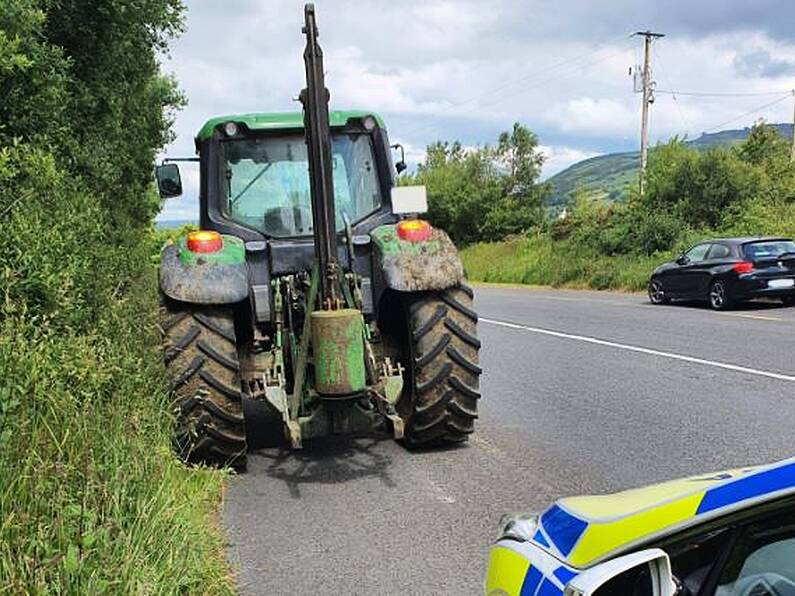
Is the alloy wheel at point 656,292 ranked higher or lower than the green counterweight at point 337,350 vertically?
lower

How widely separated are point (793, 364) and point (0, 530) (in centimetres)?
858

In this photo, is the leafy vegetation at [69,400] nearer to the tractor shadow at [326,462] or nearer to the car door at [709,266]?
the tractor shadow at [326,462]

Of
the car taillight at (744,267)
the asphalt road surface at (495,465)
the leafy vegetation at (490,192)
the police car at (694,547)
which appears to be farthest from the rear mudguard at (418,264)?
the leafy vegetation at (490,192)

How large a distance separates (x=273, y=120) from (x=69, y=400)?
3.16 metres

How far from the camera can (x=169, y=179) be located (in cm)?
707

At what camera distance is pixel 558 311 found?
61.5 ft

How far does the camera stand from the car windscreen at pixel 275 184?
680cm

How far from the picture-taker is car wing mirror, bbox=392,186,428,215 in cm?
590

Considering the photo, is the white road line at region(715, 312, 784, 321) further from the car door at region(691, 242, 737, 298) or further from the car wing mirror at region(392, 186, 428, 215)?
the car wing mirror at region(392, 186, 428, 215)

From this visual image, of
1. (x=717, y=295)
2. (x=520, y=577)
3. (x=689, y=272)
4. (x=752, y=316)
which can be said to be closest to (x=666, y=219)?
(x=689, y=272)

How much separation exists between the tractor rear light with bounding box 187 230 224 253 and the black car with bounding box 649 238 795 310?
13.0 metres

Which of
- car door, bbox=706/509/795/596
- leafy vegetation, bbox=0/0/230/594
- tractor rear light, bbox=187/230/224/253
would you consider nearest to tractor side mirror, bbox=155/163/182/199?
leafy vegetation, bbox=0/0/230/594

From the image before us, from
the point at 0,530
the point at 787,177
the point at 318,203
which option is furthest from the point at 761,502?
the point at 787,177

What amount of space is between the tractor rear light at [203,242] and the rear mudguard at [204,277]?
34mm
